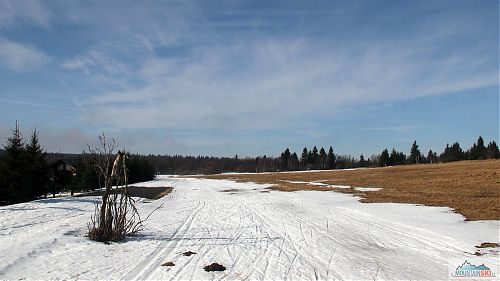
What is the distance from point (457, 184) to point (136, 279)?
1258 inches

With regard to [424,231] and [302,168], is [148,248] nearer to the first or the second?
[424,231]

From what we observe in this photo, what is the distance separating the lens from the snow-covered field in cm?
798

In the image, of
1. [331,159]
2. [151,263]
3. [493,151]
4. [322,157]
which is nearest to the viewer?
[151,263]

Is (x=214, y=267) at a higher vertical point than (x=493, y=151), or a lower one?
lower

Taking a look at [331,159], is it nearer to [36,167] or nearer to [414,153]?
[414,153]

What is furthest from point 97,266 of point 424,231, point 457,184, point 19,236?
point 457,184

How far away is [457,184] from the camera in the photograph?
3319 centimetres

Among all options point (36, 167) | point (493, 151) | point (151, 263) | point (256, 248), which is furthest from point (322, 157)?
point (151, 263)

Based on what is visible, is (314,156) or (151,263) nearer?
(151,263)

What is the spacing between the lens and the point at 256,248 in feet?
34.7

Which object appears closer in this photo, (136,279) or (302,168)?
(136,279)

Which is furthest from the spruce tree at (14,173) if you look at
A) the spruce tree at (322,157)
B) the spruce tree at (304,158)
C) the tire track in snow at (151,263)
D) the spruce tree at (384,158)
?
the spruce tree at (304,158)

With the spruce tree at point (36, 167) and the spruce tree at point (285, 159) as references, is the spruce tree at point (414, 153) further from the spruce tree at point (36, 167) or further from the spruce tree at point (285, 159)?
the spruce tree at point (36, 167)

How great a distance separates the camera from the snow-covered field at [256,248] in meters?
7.98
